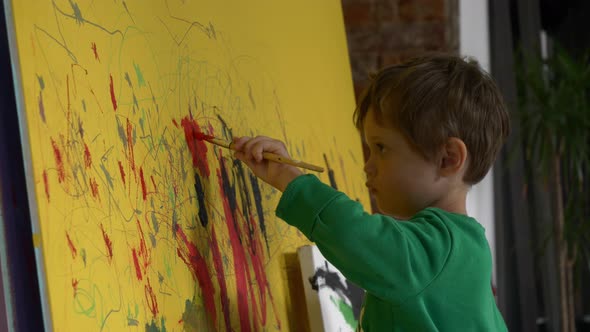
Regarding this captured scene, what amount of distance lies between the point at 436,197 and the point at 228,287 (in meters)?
0.35

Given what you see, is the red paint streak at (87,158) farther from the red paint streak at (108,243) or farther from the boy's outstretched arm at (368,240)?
the boy's outstretched arm at (368,240)

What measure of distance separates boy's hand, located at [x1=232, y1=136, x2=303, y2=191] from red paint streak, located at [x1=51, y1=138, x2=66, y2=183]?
0.39 m

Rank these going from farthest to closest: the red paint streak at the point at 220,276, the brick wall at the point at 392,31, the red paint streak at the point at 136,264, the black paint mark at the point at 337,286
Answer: the brick wall at the point at 392,31 < the black paint mark at the point at 337,286 < the red paint streak at the point at 220,276 < the red paint streak at the point at 136,264

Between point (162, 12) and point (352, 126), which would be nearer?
point (162, 12)

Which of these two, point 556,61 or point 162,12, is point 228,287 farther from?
point 556,61

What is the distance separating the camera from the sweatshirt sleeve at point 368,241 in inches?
43.3

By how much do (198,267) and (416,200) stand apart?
1.16 feet

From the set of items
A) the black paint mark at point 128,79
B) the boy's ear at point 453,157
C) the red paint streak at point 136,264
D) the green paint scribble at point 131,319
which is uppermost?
the black paint mark at point 128,79

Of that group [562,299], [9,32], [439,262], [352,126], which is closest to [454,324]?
[439,262]

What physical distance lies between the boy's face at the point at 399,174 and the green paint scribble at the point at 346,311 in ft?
0.92

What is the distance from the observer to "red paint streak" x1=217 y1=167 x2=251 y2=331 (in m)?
1.27

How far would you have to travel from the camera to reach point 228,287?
1233 millimetres

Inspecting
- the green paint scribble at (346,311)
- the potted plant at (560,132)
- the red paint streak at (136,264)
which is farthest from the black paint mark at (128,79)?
the potted plant at (560,132)

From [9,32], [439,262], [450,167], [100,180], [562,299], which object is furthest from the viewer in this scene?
[562,299]
